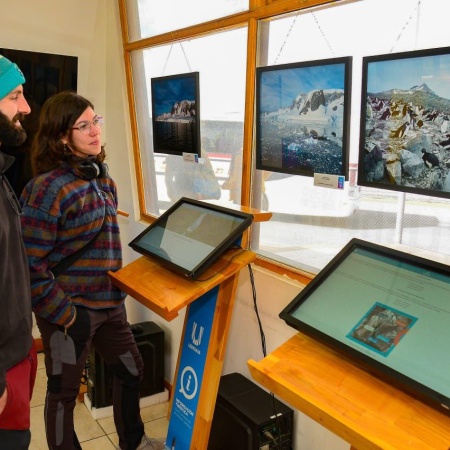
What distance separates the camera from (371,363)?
1171mm

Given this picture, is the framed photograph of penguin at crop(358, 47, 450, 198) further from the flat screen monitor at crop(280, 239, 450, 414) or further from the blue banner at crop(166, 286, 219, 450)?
the blue banner at crop(166, 286, 219, 450)

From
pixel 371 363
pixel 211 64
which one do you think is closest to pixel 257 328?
Answer: pixel 371 363

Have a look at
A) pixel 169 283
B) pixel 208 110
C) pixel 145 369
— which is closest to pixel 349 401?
pixel 169 283

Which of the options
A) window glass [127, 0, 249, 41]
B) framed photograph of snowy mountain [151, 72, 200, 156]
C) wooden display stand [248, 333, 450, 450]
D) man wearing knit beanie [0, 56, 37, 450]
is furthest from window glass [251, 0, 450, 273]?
man wearing knit beanie [0, 56, 37, 450]

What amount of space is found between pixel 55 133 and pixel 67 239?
0.42 metres

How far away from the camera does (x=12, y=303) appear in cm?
139

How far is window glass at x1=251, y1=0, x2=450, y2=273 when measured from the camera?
1.59 m

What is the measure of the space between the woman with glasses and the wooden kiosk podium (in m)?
0.14

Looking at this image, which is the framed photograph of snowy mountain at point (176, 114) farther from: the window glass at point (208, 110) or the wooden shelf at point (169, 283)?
the wooden shelf at point (169, 283)

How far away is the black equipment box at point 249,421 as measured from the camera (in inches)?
75.7

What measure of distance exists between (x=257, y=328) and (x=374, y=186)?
3.10ft

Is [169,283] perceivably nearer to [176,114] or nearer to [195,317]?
[195,317]

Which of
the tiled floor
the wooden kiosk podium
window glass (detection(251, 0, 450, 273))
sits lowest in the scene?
the tiled floor

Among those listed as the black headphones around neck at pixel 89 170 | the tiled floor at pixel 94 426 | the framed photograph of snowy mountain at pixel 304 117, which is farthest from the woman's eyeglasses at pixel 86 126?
the tiled floor at pixel 94 426
